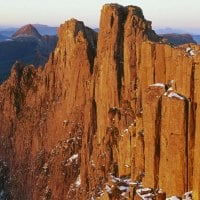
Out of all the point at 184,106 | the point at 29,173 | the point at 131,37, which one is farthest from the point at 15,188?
the point at 184,106

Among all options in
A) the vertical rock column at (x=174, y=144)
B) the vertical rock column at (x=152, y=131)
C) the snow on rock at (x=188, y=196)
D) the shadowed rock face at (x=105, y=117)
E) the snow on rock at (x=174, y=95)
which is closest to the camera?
the snow on rock at (x=188, y=196)

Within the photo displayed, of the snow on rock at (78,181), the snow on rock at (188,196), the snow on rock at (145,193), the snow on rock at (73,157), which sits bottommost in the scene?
the snow on rock at (78,181)

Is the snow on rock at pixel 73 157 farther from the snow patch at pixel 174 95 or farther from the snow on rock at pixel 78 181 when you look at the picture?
the snow patch at pixel 174 95

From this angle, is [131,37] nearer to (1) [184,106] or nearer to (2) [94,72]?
(2) [94,72]

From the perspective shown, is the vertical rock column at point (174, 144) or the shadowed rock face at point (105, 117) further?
the shadowed rock face at point (105, 117)

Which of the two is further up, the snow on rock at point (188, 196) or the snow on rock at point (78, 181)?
the snow on rock at point (188, 196)

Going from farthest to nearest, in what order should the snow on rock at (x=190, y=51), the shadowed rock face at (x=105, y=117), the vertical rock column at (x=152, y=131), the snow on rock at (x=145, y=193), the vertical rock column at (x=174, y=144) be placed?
the snow on rock at (x=190, y=51) < the vertical rock column at (x=152, y=131) < the snow on rock at (x=145, y=193) < the shadowed rock face at (x=105, y=117) < the vertical rock column at (x=174, y=144)

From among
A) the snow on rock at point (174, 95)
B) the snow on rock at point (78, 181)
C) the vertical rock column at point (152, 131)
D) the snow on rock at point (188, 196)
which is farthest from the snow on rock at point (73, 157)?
the snow on rock at point (188, 196)

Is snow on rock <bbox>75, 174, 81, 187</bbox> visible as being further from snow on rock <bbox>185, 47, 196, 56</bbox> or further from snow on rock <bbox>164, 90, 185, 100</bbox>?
snow on rock <bbox>164, 90, 185, 100</bbox>
